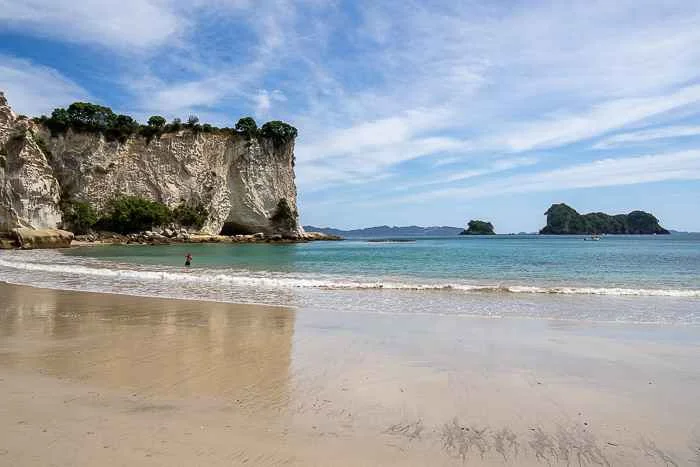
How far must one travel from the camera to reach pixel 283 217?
76.6 metres

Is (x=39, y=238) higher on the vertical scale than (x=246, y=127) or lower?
lower

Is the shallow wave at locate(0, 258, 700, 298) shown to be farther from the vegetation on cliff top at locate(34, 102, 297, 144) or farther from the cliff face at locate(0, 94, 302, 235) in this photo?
the vegetation on cliff top at locate(34, 102, 297, 144)

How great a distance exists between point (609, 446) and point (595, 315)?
8.27m

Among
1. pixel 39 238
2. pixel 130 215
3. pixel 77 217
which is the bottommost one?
pixel 39 238

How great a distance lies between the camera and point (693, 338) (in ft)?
27.6

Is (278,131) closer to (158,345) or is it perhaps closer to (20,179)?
(20,179)

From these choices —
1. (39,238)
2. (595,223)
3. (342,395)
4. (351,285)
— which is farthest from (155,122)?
(595,223)

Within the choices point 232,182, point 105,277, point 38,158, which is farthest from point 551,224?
point 105,277

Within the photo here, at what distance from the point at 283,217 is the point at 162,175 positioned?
1905cm

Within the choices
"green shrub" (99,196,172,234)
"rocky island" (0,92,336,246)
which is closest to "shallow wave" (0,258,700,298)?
"rocky island" (0,92,336,246)

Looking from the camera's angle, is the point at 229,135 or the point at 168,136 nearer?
the point at 168,136

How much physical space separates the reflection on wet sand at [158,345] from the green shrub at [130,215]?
2134 inches

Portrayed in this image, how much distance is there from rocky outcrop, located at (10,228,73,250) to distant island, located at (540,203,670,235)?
17288cm

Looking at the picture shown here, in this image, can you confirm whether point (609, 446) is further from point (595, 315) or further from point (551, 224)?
point (551, 224)
